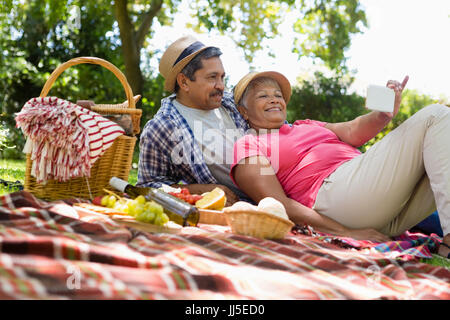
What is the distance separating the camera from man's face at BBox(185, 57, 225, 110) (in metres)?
3.78

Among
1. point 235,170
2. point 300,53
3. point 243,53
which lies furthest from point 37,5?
point 235,170

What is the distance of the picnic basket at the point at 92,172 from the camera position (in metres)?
3.24

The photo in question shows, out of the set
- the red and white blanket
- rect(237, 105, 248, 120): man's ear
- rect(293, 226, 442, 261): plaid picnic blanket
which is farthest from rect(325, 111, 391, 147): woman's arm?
the red and white blanket

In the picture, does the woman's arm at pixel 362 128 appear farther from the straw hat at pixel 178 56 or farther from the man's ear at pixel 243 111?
the straw hat at pixel 178 56

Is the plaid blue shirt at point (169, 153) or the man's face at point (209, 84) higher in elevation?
the man's face at point (209, 84)

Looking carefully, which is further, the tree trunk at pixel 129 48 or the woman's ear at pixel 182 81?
the tree trunk at pixel 129 48

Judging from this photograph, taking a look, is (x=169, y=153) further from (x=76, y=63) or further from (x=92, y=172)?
(x=76, y=63)

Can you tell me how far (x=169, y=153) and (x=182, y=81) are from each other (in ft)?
2.22

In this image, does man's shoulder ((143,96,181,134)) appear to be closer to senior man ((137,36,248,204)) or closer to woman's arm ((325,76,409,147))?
senior man ((137,36,248,204))

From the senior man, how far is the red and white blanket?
20.2 inches

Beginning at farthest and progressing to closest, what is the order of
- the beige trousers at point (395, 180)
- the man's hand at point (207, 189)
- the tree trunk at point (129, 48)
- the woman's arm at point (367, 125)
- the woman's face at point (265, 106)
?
the tree trunk at point (129, 48)
the woman's face at point (265, 106)
the man's hand at point (207, 189)
the woman's arm at point (367, 125)
the beige trousers at point (395, 180)

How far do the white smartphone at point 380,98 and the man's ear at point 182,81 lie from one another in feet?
5.27
